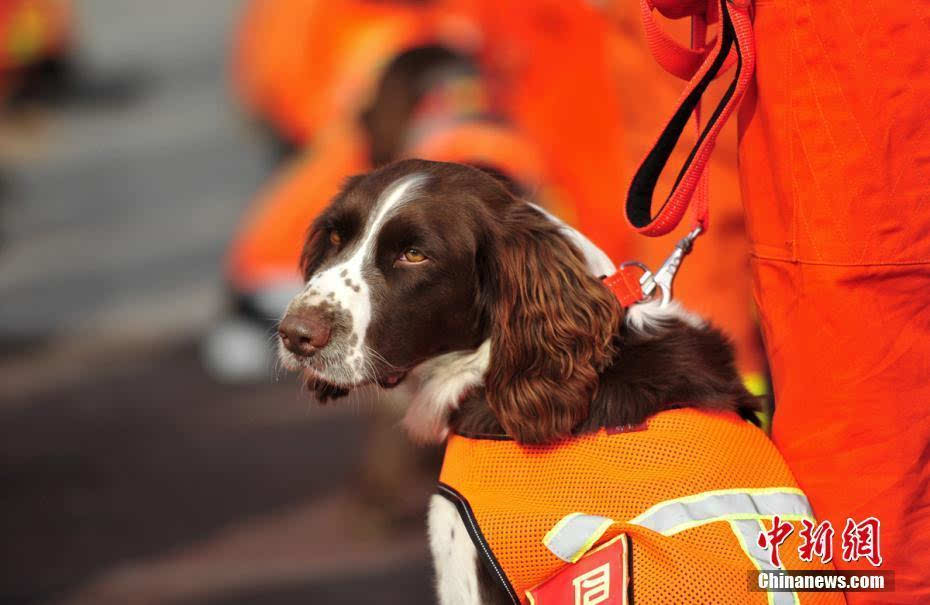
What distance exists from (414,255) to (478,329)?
0.73ft

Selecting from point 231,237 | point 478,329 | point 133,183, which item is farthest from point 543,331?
point 133,183

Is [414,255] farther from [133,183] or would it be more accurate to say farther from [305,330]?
[133,183]

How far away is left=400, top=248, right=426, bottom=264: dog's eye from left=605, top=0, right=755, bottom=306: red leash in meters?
0.41

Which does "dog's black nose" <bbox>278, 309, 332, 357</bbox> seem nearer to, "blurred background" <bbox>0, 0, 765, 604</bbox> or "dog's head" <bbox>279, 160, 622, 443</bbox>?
"dog's head" <bbox>279, 160, 622, 443</bbox>

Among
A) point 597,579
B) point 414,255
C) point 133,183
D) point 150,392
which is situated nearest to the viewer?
point 597,579

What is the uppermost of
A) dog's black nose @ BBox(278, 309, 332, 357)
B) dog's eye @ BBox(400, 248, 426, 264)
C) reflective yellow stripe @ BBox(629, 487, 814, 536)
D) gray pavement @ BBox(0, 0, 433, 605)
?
dog's eye @ BBox(400, 248, 426, 264)

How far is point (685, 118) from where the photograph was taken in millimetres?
2383

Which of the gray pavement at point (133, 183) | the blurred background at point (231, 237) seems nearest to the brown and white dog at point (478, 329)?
the blurred background at point (231, 237)

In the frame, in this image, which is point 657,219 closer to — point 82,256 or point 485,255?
point 485,255

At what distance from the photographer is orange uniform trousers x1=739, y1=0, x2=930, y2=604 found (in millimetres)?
2057

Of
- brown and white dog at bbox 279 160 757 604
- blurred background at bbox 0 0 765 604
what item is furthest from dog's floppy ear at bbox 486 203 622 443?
blurred background at bbox 0 0 765 604

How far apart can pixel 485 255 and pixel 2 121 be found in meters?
7.08

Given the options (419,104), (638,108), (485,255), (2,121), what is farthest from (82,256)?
Answer: (485,255)

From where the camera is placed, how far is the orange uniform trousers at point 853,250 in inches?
81.0
